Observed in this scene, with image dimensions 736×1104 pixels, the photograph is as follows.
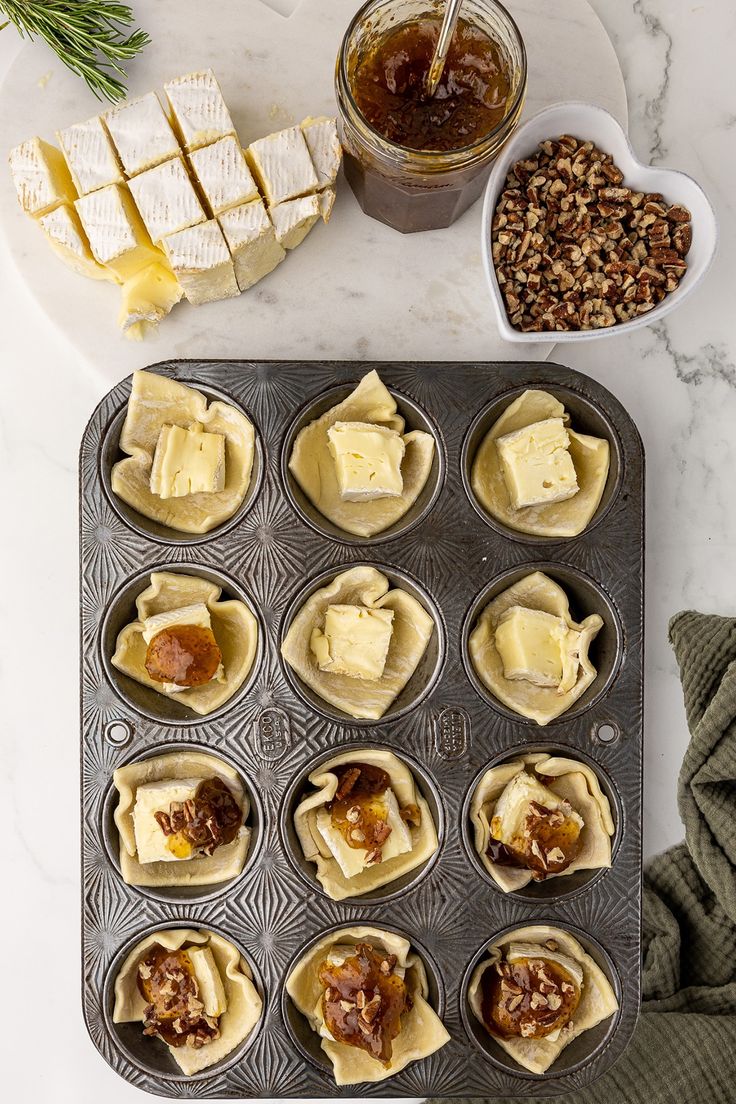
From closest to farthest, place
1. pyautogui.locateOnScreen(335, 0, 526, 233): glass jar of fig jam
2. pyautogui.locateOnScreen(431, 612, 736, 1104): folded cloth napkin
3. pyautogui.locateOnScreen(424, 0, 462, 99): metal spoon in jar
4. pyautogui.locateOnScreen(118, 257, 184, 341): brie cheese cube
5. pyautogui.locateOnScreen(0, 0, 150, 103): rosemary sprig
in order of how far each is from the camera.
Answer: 1. pyautogui.locateOnScreen(424, 0, 462, 99): metal spoon in jar
2. pyautogui.locateOnScreen(335, 0, 526, 233): glass jar of fig jam
3. pyautogui.locateOnScreen(0, 0, 150, 103): rosemary sprig
4. pyautogui.locateOnScreen(118, 257, 184, 341): brie cheese cube
5. pyautogui.locateOnScreen(431, 612, 736, 1104): folded cloth napkin

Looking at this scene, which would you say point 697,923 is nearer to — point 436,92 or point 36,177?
point 436,92

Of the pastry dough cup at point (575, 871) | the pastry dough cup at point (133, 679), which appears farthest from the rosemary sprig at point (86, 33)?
the pastry dough cup at point (575, 871)

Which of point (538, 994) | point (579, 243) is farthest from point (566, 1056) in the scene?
point (579, 243)

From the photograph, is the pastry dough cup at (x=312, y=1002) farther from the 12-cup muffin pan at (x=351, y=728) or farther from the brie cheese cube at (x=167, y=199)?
the brie cheese cube at (x=167, y=199)

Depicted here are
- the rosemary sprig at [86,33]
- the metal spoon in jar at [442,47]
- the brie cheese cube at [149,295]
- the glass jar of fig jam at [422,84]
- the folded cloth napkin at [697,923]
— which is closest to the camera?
the metal spoon in jar at [442,47]

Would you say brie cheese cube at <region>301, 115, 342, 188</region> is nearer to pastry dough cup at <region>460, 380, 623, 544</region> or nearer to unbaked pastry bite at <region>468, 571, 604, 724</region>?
pastry dough cup at <region>460, 380, 623, 544</region>

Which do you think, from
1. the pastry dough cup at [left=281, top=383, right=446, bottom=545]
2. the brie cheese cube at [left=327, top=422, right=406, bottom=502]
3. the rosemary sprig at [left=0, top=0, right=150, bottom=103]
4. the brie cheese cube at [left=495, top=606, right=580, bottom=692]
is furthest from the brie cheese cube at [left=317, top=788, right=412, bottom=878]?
the rosemary sprig at [left=0, top=0, right=150, bottom=103]
